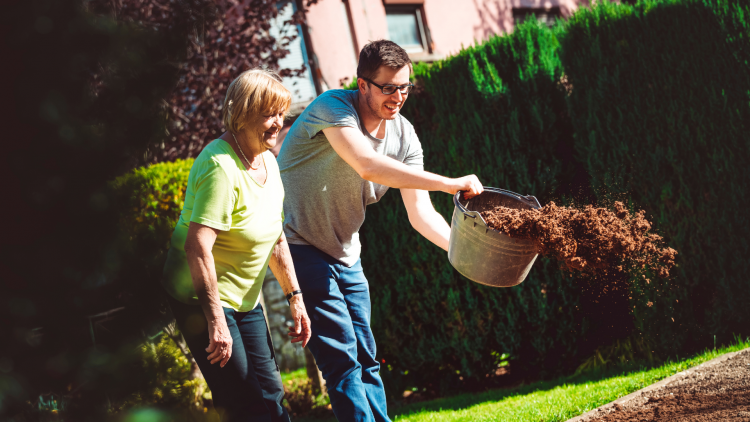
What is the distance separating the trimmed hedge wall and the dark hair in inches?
89.5

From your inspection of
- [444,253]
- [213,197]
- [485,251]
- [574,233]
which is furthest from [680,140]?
[213,197]

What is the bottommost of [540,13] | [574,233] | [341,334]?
[341,334]

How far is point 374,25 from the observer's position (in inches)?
344

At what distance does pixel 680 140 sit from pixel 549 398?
204 centimetres

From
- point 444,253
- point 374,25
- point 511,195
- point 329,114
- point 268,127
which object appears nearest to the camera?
point 268,127

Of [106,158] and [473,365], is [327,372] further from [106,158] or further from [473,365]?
[473,365]

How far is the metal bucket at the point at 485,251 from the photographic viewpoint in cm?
249

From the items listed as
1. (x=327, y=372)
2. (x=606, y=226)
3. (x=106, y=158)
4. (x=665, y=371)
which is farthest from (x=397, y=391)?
(x=106, y=158)

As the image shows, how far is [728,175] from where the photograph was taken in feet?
13.3

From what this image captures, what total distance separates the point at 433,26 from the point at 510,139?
5.39 metres

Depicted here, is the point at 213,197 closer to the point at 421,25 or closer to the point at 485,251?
the point at 485,251

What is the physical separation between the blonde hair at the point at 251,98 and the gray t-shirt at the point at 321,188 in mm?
330

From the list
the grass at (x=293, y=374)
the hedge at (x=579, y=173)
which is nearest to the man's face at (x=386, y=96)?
the hedge at (x=579, y=173)

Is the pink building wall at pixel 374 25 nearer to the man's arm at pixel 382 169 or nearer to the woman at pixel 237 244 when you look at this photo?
the man's arm at pixel 382 169
